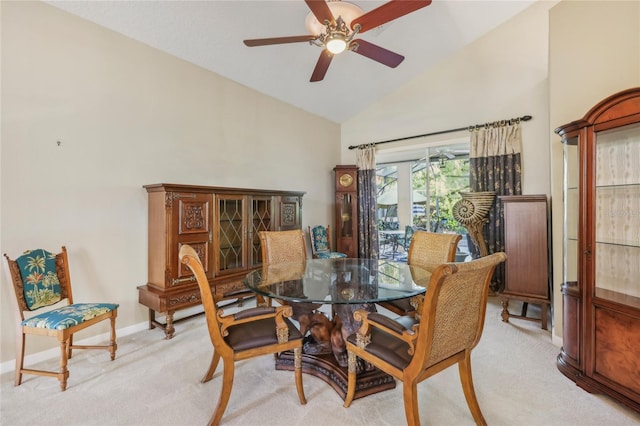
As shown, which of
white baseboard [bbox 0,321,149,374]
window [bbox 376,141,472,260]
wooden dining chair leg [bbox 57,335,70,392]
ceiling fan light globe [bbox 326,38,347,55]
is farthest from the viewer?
window [bbox 376,141,472,260]

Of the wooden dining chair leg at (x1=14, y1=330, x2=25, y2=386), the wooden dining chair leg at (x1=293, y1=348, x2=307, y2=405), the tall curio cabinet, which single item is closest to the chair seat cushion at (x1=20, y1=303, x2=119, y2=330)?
the wooden dining chair leg at (x1=14, y1=330, x2=25, y2=386)

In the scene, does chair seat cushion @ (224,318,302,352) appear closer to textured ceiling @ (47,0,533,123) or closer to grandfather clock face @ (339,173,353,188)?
textured ceiling @ (47,0,533,123)

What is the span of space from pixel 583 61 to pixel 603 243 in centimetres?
147

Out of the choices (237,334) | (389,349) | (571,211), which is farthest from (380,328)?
(571,211)

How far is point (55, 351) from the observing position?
2.43 meters

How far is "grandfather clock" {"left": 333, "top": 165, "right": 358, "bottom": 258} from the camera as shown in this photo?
5.00 metres

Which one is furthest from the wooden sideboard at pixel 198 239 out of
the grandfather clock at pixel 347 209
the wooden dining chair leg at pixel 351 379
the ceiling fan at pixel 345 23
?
the wooden dining chair leg at pixel 351 379

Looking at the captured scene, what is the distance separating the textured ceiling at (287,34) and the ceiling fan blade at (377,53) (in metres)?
0.78

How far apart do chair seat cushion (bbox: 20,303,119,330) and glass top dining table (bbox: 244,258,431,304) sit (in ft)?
3.74

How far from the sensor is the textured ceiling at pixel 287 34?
266 centimetres

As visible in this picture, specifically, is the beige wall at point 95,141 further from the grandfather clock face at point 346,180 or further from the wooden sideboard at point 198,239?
the grandfather clock face at point 346,180

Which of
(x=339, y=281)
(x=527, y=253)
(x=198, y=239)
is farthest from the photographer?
(x=527, y=253)

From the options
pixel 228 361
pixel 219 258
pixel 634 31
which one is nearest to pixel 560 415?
pixel 228 361

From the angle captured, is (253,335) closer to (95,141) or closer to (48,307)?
(48,307)
